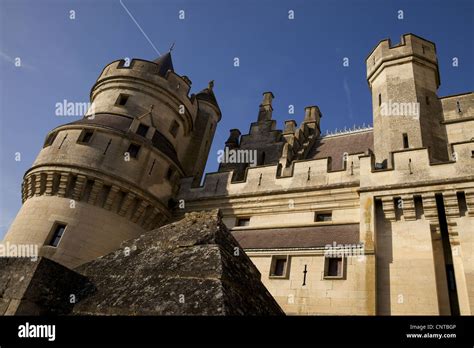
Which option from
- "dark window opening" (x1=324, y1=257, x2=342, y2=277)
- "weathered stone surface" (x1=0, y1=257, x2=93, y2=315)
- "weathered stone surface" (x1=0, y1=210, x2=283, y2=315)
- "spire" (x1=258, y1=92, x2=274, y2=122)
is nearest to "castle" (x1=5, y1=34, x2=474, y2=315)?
"dark window opening" (x1=324, y1=257, x2=342, y2=277)

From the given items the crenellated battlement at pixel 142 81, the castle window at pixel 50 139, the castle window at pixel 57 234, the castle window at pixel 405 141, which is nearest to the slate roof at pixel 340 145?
the castle window at pixel 405 141

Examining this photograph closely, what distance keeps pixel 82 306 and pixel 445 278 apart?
34.1ft

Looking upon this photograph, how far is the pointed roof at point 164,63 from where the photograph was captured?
20023 millimetres

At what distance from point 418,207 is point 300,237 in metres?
4.04

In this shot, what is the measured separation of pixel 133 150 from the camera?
16.1 m

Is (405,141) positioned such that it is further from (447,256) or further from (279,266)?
(279,266)

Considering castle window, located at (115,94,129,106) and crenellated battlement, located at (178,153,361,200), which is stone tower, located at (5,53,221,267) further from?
crenellated battlement, located at (178,153,361,200)

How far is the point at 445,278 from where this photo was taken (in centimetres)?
998

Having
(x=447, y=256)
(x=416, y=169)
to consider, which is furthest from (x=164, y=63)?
(x=447, y=256)

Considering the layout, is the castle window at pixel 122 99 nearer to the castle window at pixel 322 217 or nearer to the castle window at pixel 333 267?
the castle window at pixel 322 217

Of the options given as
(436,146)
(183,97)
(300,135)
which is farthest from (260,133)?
(436,146)

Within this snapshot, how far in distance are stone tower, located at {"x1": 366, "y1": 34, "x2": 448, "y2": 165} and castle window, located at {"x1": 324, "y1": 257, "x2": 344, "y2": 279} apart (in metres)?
4.39

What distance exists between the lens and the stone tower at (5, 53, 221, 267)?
13602 millimetres

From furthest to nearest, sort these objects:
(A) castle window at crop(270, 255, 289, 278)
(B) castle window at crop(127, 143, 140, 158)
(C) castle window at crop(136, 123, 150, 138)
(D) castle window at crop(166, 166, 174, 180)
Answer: (D) castle window at crop(166, 166, 174, 180) → (C) castle window at crop(136, 123, 150, 138) → (B) castle window at crop(127, 143, 140, 158) → (A) castle window at crop(270, 255, 289, 278)
